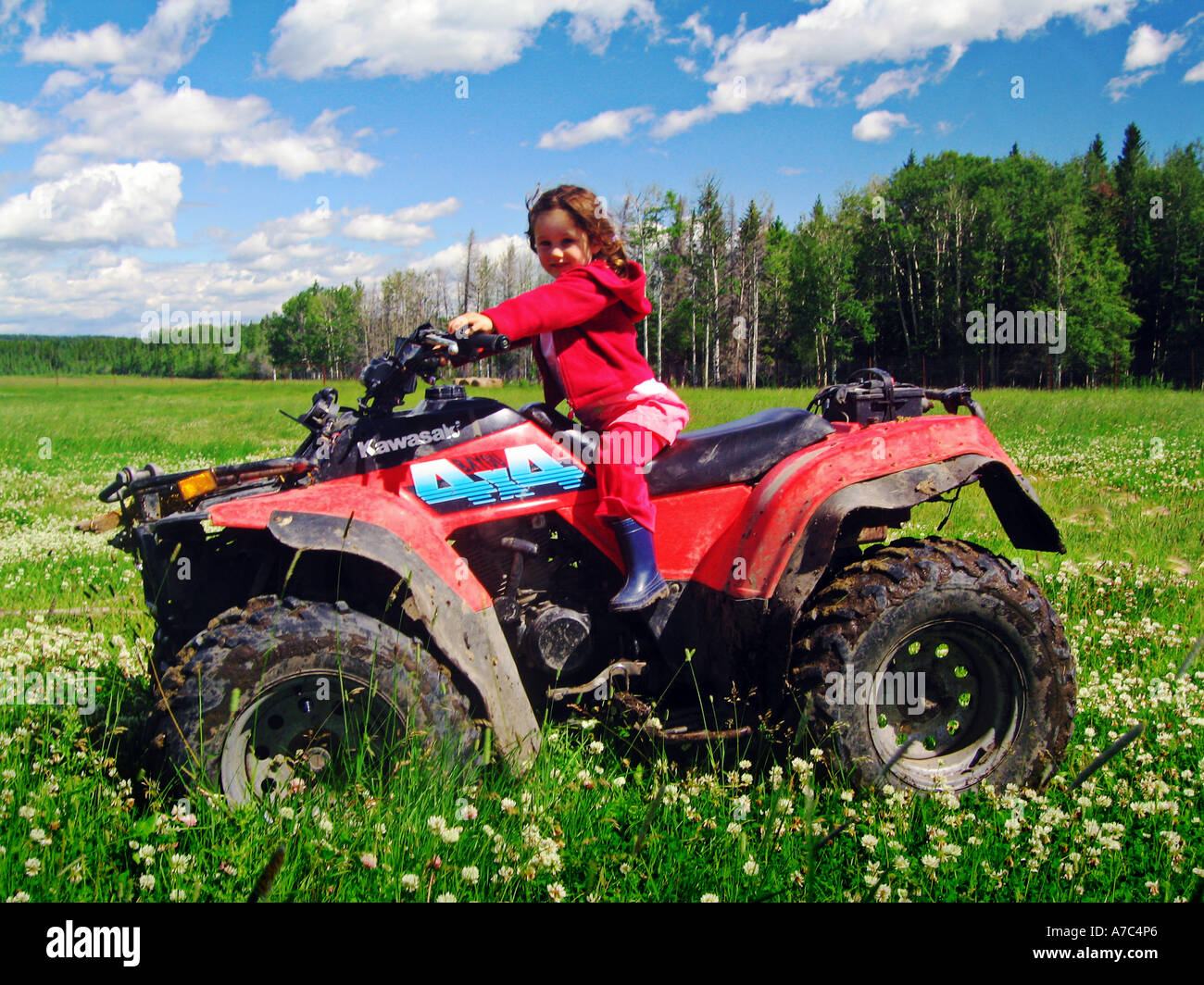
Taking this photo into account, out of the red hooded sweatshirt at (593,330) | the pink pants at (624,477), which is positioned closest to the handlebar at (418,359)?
the red hooded sweatshirt at (593,330)

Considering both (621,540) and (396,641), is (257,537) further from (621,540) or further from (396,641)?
(621,540)

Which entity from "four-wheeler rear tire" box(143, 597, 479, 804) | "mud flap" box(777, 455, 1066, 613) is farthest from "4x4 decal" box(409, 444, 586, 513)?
"mud flap" box(777, 455, 1066, 613)

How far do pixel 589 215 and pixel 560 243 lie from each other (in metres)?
0.17

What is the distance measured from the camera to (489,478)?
10.5ft

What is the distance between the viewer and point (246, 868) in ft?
8.02

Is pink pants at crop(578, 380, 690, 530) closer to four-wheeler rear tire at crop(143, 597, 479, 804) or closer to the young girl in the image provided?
the young girl

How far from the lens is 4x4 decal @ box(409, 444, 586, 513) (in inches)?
125

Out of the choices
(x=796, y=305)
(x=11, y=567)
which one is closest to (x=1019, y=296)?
(x=796, y=305)

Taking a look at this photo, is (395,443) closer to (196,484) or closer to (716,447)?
(196,484)

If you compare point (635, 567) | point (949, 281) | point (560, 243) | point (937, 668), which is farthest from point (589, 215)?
point (949, 281)

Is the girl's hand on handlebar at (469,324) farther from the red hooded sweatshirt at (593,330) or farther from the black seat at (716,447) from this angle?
the black seat at (716,447)

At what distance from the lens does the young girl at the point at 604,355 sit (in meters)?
3.25

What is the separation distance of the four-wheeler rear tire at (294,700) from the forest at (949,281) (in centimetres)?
4425
